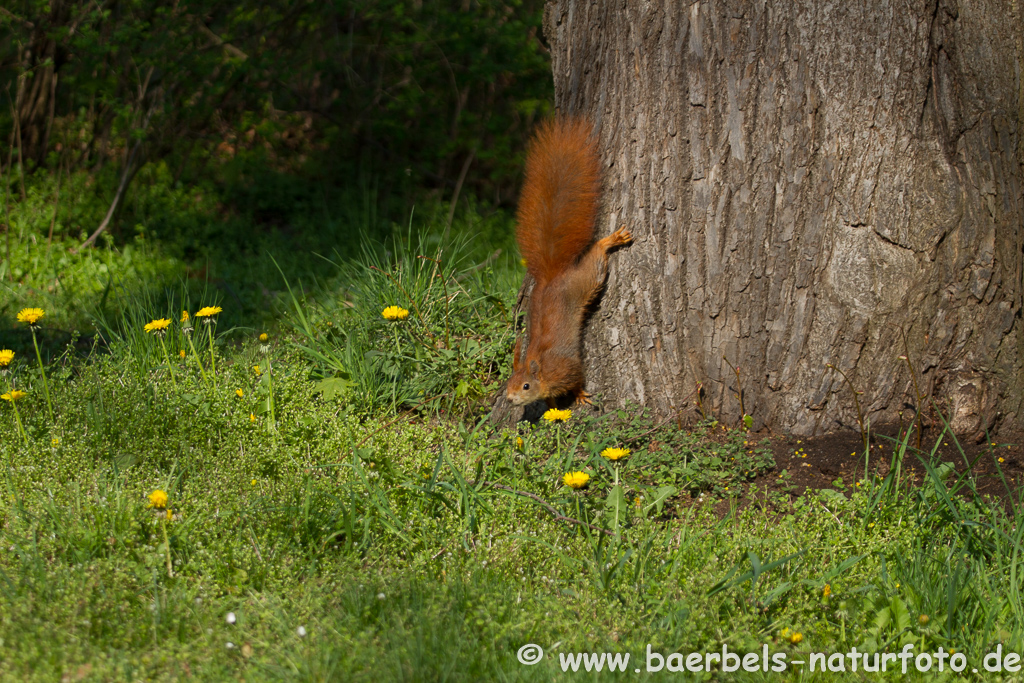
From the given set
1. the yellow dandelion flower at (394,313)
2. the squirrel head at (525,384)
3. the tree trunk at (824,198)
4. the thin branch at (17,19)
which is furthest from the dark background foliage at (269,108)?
the tree trunk at (824,198)

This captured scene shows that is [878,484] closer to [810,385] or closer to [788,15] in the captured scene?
[810,385]

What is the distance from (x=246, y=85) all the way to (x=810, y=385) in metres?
5.00

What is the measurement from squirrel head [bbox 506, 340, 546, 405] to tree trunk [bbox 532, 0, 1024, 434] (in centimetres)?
50

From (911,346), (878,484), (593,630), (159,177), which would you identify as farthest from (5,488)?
(159,177)

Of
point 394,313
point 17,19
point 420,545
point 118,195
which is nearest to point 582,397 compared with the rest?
point 394,313

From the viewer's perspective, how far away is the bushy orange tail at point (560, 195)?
320 cm

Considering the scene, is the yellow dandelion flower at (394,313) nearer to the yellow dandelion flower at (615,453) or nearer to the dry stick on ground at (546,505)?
the dry stick on ground at (546,505)

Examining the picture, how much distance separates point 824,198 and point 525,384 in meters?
1.31

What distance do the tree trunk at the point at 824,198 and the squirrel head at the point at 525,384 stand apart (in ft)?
1.65

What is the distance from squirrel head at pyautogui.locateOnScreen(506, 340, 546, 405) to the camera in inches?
131

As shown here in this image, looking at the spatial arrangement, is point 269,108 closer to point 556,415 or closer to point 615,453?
point 556,415

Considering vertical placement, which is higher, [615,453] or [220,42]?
[220,42]

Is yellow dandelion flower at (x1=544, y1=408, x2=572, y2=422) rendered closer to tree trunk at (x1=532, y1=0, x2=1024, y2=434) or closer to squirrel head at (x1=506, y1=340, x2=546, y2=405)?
squirrel head at (x1=506, y1=340, x2=546, y2=405)

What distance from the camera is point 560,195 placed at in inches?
128
